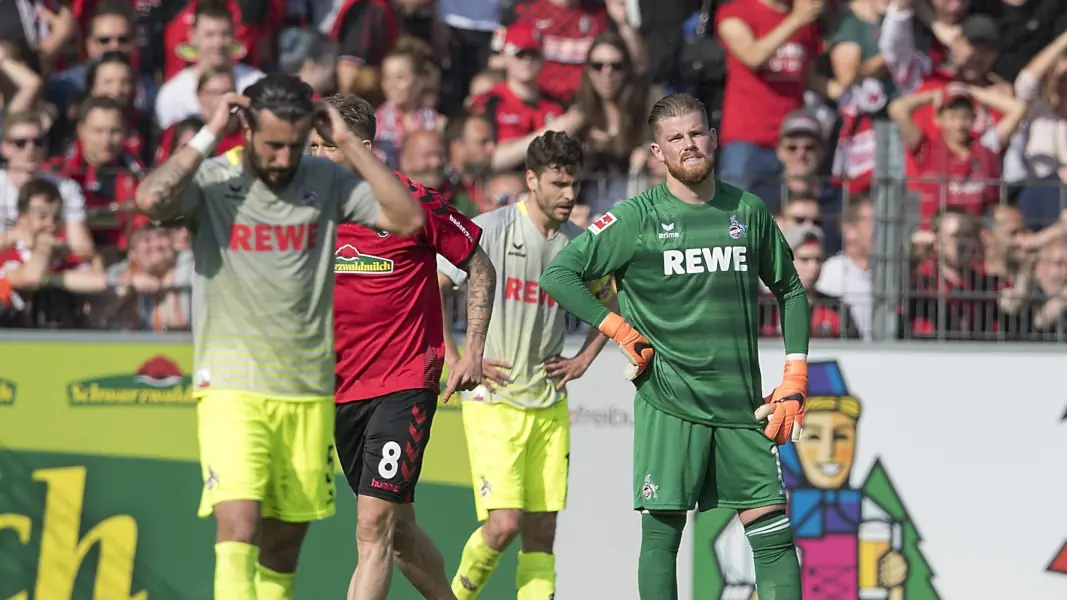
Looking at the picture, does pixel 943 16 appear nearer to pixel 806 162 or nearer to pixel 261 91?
pixel 806 162

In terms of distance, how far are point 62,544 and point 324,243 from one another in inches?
173

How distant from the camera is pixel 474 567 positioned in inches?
356

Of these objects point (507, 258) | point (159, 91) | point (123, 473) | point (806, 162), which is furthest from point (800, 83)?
point (123, 473)

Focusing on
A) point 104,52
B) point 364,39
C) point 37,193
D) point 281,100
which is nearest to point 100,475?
point 37,193

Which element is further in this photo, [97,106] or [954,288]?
[97,106]

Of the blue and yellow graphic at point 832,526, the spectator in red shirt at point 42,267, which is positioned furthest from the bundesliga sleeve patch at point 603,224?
the spectator in red shirt at point 42,267

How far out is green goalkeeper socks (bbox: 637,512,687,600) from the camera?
754cm

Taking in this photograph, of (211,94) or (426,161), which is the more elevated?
(211,94)

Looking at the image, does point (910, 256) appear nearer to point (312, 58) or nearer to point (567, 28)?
point (567, 28)

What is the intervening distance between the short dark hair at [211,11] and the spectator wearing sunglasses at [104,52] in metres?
0.57

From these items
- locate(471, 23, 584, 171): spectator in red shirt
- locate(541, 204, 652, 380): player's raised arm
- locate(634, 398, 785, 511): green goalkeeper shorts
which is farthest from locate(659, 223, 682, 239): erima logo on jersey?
locate(471, 23, 584, 171): spectator in red shirt

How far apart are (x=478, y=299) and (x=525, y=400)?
1.33m

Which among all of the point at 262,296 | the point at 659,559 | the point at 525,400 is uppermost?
the point at 262,296

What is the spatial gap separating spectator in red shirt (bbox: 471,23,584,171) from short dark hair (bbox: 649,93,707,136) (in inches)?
153
